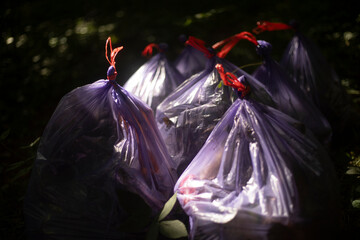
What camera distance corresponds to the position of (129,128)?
134 centimetres

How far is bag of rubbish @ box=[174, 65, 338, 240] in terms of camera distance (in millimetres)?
1091

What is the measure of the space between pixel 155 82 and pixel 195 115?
0.47 m

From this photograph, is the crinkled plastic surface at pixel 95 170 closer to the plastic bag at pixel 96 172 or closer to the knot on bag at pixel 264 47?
the plastic bag at pixel 96 172

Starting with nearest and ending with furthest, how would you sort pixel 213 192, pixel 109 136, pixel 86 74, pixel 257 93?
pixel 213 192 → pixel 109 136 → pixel 257 93 → pixel 86 74

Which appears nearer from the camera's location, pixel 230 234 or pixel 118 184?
pixel 230 234

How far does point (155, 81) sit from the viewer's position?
192 centimetres

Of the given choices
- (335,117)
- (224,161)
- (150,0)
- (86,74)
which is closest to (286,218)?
(224,161)

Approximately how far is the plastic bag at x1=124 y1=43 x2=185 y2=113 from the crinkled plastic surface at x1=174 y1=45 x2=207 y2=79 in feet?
0.70

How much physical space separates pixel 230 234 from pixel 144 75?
3.62ft

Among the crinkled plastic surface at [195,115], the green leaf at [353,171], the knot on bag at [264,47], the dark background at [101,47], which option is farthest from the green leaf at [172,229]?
the knot on bag at [264,47]

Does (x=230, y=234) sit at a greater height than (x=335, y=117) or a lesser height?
greater

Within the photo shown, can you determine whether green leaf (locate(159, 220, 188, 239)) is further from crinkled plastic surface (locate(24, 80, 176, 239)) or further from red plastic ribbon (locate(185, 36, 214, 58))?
red plastic ribbon (locate(185, 36, 214, 58))

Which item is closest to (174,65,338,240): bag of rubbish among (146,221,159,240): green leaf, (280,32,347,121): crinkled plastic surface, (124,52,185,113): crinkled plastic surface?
(146,221,159,240): green leaf

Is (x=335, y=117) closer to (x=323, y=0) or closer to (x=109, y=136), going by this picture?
(x=109, y=136)
